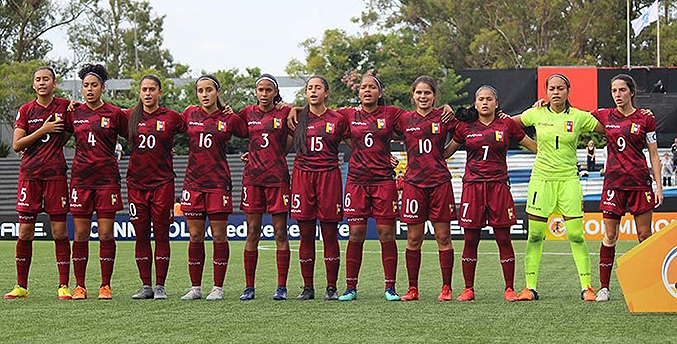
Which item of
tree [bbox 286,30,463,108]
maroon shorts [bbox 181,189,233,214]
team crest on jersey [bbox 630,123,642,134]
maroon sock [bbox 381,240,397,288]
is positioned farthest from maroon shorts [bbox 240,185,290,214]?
tree [bbox 286,30,463,108]

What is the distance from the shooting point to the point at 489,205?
9.44 m

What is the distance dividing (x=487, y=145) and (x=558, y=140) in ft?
1.99

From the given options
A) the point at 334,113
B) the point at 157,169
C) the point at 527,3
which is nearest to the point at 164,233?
the point at 157,169

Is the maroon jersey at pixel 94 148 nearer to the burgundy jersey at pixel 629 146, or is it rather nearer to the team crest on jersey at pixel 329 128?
the team crest on jersey at pixel 329 128

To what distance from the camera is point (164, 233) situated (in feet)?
32.2

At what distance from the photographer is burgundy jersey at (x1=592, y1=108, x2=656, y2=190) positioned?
934 centimetres

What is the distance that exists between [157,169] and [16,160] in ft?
73.0

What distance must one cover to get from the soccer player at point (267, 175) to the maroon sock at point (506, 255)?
73.8 inches

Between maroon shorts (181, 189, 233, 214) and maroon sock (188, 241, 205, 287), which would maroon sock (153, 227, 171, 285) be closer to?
maroon sock (188, 241, 205, 287)

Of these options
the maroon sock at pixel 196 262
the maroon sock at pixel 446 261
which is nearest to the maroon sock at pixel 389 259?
the maroon sock at pixel 446 261

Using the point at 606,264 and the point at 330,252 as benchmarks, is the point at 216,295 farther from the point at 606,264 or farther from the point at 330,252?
the point at 606,264

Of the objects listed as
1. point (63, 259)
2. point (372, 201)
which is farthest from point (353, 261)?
point (63, 259)

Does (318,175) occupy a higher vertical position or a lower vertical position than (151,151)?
lower

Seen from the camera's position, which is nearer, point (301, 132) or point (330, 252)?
point (301, 132)
